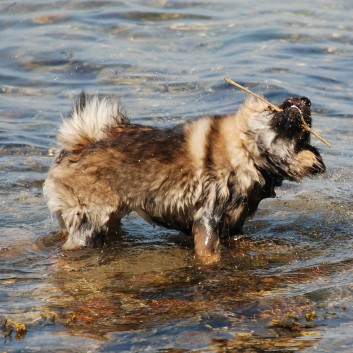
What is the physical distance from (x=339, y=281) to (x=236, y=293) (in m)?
0.74

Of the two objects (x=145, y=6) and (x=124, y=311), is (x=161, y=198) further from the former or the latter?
(x=145, y=6)

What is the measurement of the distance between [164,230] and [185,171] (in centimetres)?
111

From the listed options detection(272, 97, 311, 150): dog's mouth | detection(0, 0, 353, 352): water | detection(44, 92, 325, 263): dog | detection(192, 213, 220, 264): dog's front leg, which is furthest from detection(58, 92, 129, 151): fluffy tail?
detection(272, 97, 311, 150): dog's mouth

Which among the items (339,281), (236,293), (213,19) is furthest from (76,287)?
(213,19)

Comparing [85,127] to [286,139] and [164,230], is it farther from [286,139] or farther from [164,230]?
[286,139]

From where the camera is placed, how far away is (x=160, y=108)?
1084cm

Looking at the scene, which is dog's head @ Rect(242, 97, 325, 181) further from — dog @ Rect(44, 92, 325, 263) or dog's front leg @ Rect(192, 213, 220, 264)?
dog's front leg @ Rect(192, 213, 220, 264)

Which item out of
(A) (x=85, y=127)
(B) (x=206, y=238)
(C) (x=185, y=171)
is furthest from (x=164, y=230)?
(A) (x=85, y=127)

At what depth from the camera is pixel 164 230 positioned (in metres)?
7.57

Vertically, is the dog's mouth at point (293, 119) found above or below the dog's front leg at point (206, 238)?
above

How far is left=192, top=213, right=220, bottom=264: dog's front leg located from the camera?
661 centimetres

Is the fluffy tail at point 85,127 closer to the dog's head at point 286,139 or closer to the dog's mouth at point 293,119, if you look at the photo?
the dog's head at point 286,139

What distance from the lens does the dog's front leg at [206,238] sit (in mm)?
6609

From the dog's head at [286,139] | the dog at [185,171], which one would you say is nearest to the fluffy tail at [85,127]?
the dog at [185,171]
